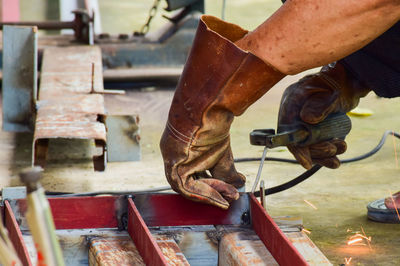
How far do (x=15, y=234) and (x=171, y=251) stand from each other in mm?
480

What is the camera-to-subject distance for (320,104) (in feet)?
9.62

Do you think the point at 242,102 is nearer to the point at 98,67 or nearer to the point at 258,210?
the point at 258,210

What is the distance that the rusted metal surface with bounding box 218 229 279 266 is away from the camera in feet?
7.13

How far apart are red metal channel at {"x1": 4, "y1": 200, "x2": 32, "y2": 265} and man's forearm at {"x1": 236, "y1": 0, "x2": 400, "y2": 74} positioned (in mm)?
888

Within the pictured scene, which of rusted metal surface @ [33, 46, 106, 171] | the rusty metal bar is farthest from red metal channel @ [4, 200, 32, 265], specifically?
the rusty metal bar

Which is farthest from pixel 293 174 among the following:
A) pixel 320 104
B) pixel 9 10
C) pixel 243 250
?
pixel 9 10

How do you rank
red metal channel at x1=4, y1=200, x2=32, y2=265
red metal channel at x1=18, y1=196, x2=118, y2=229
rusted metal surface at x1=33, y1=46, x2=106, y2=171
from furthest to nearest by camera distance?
1. rusted metal surface at x1=33, y1=46, x2=106, y2=171
2. red metal channel at x1=18, y1=196, x2=118, y2=229
3. red metal channel at x1=4, y1=200, x2=32, y2=265

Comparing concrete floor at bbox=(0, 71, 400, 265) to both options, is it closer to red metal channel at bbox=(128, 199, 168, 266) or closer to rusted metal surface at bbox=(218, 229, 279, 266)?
rusted metal surface at bbox=(218, 229, 279, 266)

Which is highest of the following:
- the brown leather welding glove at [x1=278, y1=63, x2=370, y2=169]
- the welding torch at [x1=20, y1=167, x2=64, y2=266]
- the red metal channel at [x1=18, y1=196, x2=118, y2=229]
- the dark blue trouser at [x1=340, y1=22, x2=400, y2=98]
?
the welding torch at [x1=20, y1=167, x2=64, y2=266]

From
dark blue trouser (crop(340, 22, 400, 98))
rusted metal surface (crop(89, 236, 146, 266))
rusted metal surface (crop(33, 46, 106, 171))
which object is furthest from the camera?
rusted metal surface (crop(33, 46, 106, 171))

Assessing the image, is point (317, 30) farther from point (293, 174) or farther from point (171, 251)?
point (293, 174)

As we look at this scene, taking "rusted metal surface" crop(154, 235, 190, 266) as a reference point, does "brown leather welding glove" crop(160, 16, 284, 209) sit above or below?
above

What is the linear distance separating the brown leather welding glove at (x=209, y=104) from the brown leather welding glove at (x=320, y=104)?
0.57 meters

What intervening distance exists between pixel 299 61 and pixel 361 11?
25cm
